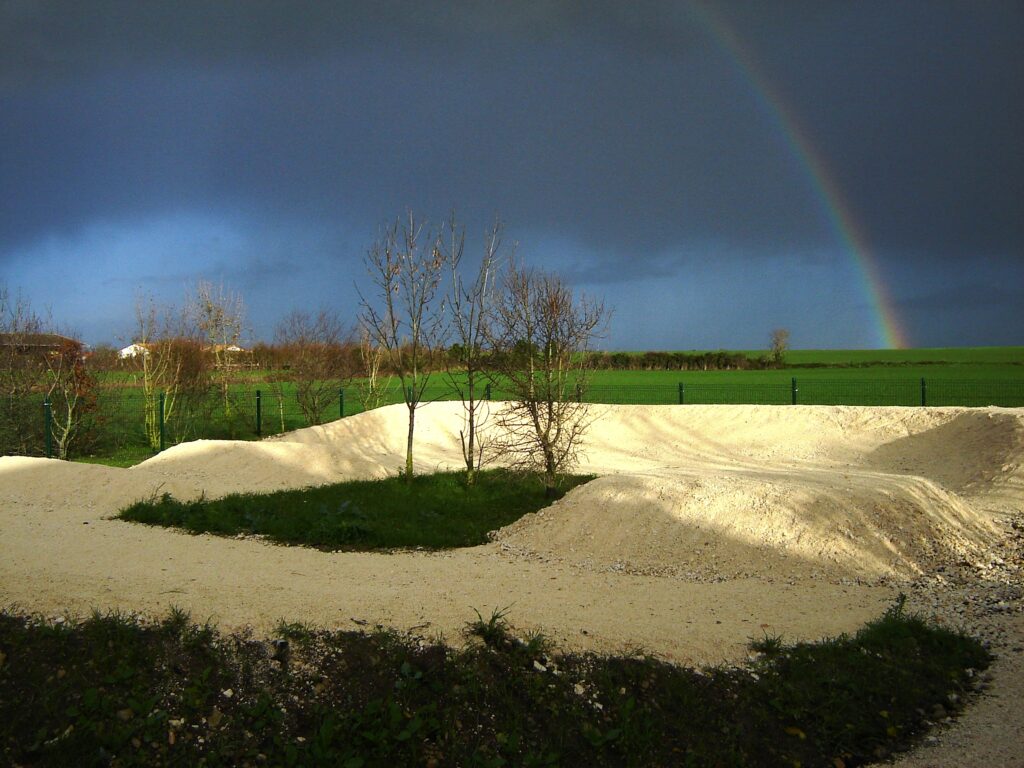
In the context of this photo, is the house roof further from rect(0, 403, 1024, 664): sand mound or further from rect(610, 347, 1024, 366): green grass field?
rect(610, 347, 1024, 366): green grass field

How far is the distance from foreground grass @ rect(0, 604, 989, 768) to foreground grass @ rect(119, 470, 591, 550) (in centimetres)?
443

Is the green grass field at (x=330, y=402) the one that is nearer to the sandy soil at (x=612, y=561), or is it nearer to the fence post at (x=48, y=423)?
the fence post at (x=48, y=423)

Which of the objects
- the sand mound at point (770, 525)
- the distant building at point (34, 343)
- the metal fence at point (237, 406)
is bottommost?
the sand mound at point (770, 525)

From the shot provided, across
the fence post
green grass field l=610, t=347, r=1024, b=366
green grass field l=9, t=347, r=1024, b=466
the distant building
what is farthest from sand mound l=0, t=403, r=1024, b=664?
green grass field l=610, t=347, r=1024, b=366

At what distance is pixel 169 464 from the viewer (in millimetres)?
17188

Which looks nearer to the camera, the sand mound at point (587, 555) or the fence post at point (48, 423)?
the sand mound at point (587, 555)

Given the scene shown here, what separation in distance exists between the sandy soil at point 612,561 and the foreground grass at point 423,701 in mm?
369

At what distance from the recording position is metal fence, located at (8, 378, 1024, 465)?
20.5 meters

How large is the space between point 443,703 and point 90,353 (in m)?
20.4

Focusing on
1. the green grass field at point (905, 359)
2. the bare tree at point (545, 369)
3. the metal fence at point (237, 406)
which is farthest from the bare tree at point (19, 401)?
the green grass field at point (905, 359)

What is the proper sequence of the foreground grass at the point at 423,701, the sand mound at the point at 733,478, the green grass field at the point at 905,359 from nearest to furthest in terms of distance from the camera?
the foreground grass at the point at 423,701 < the sand mound at the point at 733,478 < the green grass field at the point at 905,359

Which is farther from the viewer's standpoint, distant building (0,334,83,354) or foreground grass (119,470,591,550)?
distant building (0,334,83,354)

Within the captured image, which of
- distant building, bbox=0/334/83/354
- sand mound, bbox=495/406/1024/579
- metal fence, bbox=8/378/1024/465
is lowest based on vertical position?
sand mound, bbox=495/406/1024/579

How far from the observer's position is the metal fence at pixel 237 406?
20.5 metres
